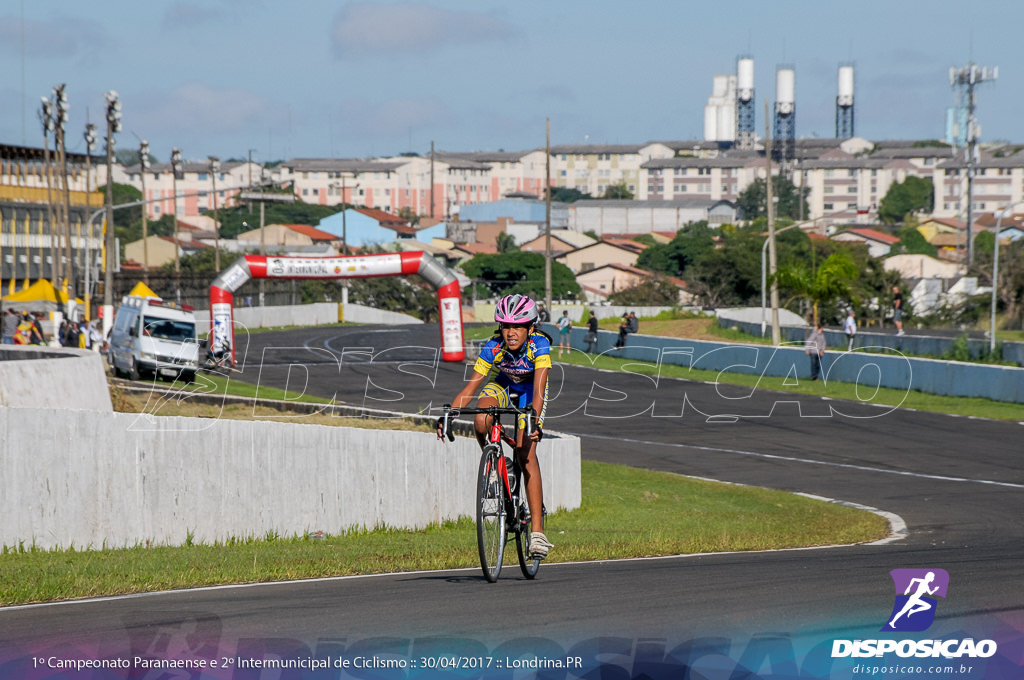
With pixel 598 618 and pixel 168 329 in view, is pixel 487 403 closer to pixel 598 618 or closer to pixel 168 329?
pixel 598 618

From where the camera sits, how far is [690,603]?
25.3ft

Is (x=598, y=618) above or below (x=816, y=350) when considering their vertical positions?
above

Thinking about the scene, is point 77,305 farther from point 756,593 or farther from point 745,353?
point 756,593

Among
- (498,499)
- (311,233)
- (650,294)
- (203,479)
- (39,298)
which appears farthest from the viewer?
(311,233)

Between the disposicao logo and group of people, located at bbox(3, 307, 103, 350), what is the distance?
3181 cm

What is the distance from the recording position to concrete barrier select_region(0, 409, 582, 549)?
12742 millimetres

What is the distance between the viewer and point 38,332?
38094 millimetres

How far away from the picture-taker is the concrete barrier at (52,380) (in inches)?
703

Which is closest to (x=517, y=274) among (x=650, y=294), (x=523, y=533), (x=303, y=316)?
(x=650, y=294)

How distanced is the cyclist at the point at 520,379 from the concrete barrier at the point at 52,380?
30.9 feet

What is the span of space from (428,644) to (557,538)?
8031 millimetres

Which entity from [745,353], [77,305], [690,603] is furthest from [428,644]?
[77,305]

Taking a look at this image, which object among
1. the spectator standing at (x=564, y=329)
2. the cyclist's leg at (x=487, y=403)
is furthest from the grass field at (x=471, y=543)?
the spectator standing at (x=564, y=329)

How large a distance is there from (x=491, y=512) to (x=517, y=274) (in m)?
111
